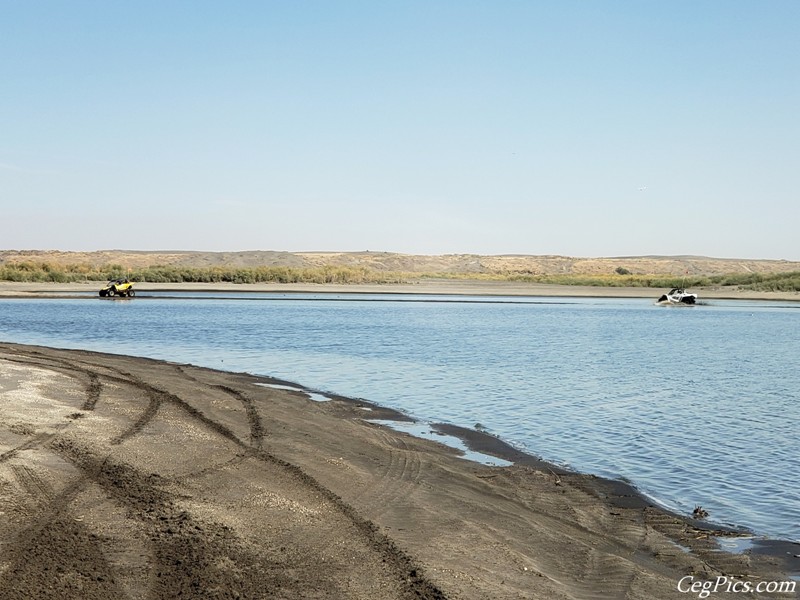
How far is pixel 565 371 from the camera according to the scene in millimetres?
25297

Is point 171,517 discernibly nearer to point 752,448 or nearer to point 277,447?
point 277,447

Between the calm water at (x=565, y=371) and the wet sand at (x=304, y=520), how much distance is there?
1.58 metres

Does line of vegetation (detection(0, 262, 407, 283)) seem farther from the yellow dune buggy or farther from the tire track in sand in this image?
the tire track in sand

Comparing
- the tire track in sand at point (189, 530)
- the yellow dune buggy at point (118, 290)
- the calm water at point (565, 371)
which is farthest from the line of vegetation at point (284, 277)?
the tire track in sand at point (189, 530)

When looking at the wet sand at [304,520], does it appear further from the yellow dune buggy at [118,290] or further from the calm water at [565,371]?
the yellow dune buggy at [118,290]

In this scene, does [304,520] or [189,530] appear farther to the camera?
[304,520]

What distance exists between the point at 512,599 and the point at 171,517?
3.34 meters

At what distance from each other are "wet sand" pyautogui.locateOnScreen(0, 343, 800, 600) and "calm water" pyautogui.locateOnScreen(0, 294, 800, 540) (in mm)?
1576

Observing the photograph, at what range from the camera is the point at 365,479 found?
10.4 m

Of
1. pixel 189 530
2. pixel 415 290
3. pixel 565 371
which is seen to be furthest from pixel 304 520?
pixel 415 290

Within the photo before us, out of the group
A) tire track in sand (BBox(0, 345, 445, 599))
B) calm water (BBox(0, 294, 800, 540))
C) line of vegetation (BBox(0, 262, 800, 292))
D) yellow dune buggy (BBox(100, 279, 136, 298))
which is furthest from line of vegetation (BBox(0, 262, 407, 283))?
tire track in sand (BBox(0, 345, 445, 599))

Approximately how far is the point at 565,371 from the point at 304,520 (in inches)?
711

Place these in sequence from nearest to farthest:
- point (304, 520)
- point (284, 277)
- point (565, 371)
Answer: point (304, 520) < point (565, 371) < point (284, 277)

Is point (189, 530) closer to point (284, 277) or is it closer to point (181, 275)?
point (181, 275)
